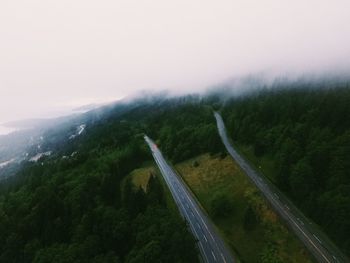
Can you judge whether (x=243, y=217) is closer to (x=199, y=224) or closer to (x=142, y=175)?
(x=199, y=224)

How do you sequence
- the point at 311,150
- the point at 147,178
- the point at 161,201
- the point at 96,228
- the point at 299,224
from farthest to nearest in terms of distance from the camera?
1. the point at 147,178
2. the point at 311,150
3. the point at 161,201
4. the point at 299,224
5. the point at 96,228

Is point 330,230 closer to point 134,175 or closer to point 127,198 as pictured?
point 127,198

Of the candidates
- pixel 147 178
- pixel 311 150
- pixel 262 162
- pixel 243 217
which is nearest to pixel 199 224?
pixel 243 217

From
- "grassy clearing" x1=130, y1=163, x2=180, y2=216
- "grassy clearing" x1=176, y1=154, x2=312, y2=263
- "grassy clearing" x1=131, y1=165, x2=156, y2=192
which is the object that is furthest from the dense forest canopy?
"grassy clearing" x1=176, y1=154, x2=312, y2=263

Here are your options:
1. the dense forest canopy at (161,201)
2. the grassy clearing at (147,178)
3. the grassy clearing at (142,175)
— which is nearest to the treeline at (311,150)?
the dense forest canopy at (161,201)

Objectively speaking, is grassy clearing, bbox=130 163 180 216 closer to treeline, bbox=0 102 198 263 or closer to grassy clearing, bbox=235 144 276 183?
treeline, bbox=0 102 198 263
